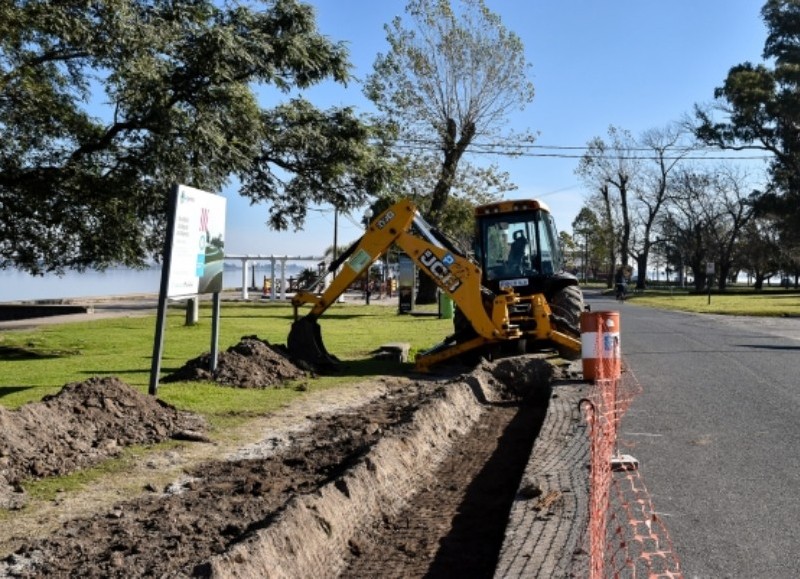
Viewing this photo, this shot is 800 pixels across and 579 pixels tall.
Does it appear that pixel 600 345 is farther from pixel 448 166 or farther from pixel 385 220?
pixel 448 166

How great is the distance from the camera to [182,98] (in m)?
14.8

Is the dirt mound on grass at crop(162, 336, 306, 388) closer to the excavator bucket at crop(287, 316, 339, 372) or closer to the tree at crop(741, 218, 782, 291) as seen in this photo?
the excavator bucket at crop(287, 316, 339, 372)

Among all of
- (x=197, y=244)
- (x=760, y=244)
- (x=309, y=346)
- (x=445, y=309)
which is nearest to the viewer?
(x=197, y=244)

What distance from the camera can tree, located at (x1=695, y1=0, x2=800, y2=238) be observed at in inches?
2267

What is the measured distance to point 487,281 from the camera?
16438 millimetres

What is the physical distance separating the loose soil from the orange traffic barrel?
1.09m

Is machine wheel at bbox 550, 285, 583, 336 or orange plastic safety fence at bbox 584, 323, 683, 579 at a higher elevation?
machine wheel at bbox 550, 285, 583, 336

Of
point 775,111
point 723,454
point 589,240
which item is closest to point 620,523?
point 723,454

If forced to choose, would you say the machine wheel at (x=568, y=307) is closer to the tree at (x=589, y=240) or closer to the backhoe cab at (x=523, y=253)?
the backhoe cab at (x=523, y=253)

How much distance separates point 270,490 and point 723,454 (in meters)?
4.29

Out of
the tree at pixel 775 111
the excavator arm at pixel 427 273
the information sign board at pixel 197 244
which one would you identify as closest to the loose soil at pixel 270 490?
the information sign board at pixel 197 244

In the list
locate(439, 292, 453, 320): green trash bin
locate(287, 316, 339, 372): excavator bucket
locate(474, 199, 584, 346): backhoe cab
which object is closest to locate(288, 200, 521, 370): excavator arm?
locate(287, 316, 339, 372): excavator bucket

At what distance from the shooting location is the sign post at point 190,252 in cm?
1031

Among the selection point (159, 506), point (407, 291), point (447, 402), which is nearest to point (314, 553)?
point (159, 506)
